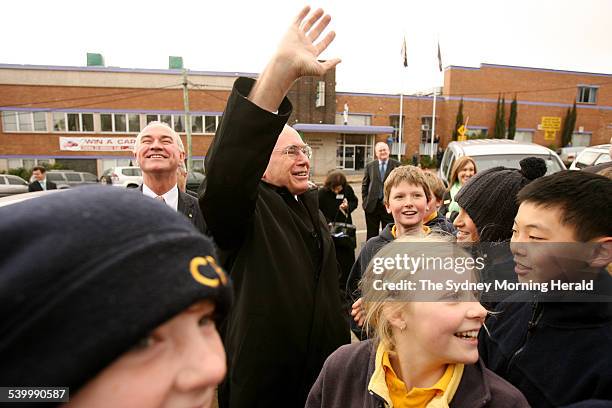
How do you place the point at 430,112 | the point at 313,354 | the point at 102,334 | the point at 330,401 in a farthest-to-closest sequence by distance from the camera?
1. the point at 430,112
2. the point at 313,354
3. the point at 330,401
4. the point at 102,334

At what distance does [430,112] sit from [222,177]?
3525 centimetres

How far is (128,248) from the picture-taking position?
2.06 feet

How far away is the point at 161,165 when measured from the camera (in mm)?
3123

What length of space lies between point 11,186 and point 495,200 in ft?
62.3

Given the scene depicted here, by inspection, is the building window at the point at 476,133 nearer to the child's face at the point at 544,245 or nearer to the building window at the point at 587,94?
the building window at the point at 587,94

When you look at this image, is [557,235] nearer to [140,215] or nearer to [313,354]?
[313,354]

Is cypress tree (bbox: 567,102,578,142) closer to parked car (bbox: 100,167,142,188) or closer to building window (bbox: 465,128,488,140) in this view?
building window (bbox: 465,128,488,140)

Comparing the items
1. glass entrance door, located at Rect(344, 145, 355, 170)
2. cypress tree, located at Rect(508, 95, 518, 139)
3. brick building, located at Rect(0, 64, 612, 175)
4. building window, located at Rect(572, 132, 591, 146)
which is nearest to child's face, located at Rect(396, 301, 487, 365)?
brick building, located at Rect(0, 64, 612, 175)

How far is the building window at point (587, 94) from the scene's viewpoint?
36.9 metres

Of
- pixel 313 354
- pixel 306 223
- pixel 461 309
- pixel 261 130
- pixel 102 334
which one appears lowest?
pixel 313 354

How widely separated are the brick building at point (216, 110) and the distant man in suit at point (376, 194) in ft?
74.6

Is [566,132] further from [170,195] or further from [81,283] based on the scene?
[81,283]

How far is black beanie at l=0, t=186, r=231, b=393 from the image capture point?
0.56m

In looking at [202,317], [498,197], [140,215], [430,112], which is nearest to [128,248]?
[140,215]
